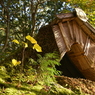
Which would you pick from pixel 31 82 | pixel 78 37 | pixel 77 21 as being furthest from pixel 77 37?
pixel 31 82

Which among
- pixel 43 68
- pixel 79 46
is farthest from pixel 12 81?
pixel 79 46

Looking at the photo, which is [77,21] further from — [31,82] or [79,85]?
[31,82]

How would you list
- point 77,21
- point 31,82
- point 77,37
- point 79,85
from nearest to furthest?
point 31,82 → point 79,85 → point 77,37 → point 77,21

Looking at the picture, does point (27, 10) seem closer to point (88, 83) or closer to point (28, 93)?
point (88, 83)

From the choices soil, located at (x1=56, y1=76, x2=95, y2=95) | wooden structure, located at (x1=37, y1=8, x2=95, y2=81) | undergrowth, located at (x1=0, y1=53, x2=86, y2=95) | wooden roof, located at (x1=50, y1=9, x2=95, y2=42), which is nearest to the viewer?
undergrowth, located at (x1=0, y1=53, x2=86, y2=95)

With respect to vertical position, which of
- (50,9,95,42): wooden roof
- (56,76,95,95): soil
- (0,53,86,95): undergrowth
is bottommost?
(56,76,95,95): soil

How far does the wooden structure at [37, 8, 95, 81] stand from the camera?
5.34 m

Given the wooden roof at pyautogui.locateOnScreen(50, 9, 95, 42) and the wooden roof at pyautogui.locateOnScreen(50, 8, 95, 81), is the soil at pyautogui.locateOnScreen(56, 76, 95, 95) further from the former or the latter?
the wooden roof at pyautogui.locateOnScreen(50, 9, 95, 42)

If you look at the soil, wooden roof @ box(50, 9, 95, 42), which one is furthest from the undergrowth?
wooden roof @ box(50, 9, 95, 42)

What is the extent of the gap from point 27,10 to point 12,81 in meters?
12.5

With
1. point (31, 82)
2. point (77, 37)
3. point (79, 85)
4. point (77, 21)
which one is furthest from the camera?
point (77, 21)

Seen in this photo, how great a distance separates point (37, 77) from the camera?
140 inches

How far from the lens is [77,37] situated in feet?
18.9

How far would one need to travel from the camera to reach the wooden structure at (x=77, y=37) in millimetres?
5340
